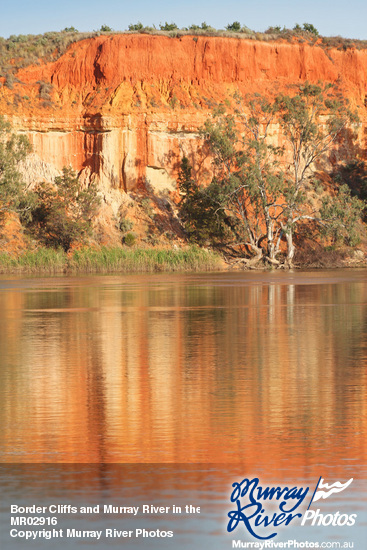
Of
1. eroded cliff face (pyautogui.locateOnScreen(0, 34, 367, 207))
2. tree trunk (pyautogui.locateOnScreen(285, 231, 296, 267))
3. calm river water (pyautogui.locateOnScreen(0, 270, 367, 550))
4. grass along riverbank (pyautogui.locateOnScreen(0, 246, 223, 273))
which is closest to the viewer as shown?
calm river water (pyautogui.locateOnScreen(0, 270, 367, 550))

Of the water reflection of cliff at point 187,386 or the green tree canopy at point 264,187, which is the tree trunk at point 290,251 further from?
the water reflection of cliff at point 187,386

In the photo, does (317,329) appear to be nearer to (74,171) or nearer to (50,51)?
(74,171)

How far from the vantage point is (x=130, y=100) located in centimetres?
7181

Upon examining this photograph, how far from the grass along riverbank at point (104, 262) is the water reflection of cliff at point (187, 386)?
29053 mm

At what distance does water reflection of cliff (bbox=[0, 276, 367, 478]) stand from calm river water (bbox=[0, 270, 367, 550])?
0.07 ft

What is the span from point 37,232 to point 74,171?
6.52 m

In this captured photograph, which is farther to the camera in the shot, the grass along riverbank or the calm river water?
the grass along riverbank

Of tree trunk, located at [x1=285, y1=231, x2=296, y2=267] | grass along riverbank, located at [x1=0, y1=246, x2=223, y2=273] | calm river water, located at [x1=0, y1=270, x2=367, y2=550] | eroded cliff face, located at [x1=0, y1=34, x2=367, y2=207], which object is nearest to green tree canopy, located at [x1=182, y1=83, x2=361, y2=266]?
tree trunk, located at [x1=285, y1=231, x2=296, y2=267]

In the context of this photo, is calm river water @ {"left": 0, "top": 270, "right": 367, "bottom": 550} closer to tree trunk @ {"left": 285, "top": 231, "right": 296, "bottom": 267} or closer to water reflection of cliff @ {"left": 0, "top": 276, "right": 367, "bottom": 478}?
water reflection of cliff @ {"left": 0, "top": 276, "right": 367, "bottom": 478}

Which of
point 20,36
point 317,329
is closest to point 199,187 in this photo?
point 20,36

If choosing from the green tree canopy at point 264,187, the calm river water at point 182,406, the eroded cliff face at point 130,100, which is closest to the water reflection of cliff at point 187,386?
the calm river water at point 182,406

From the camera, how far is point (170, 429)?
968cm

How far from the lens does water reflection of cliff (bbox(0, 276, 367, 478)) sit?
8.86 meters

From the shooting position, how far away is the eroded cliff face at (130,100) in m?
70.5
